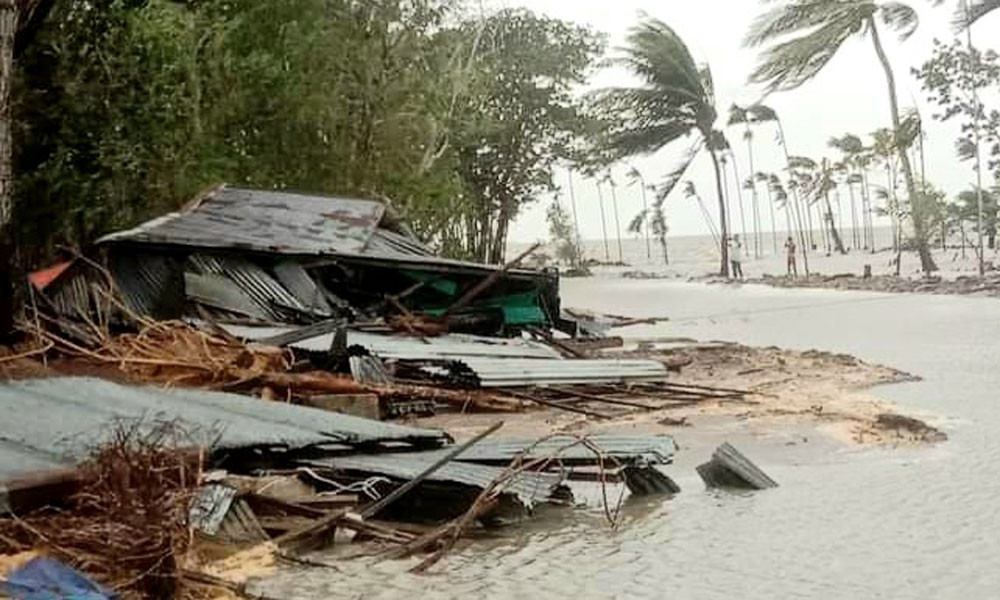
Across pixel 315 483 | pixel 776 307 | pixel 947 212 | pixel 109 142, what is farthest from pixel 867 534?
pixel 947 212

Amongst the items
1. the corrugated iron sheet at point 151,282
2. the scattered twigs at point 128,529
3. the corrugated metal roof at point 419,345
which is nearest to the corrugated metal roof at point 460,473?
the scattered twigs at point 128,529

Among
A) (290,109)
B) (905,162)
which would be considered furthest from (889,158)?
(290,109)

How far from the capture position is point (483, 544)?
231 inches

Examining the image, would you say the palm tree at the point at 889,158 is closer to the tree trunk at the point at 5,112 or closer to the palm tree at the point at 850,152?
the palm tree at the point at 850,152

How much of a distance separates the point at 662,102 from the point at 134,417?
3319 centimetres

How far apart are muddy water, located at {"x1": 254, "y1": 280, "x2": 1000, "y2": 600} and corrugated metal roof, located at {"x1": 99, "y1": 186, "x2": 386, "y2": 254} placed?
19.9 feet

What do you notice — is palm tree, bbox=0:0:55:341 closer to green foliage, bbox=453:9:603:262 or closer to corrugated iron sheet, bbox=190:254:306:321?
corrugated iron sheet, bbox=190:254:306:321

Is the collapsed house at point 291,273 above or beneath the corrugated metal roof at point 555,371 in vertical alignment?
above

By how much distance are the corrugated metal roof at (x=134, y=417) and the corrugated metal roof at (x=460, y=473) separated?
0.75ft

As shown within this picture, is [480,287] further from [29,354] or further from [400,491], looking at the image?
[400,491]

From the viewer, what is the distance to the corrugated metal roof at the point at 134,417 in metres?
5.74

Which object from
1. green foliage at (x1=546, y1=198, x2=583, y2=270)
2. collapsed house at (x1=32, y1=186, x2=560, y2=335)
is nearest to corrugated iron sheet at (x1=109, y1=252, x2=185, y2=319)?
collapsed house at (x1=32, y1=186, x2=560, y2=335)

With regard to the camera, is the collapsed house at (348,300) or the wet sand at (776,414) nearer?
the wet sand at (776,414)

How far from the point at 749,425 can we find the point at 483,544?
4497 mm
